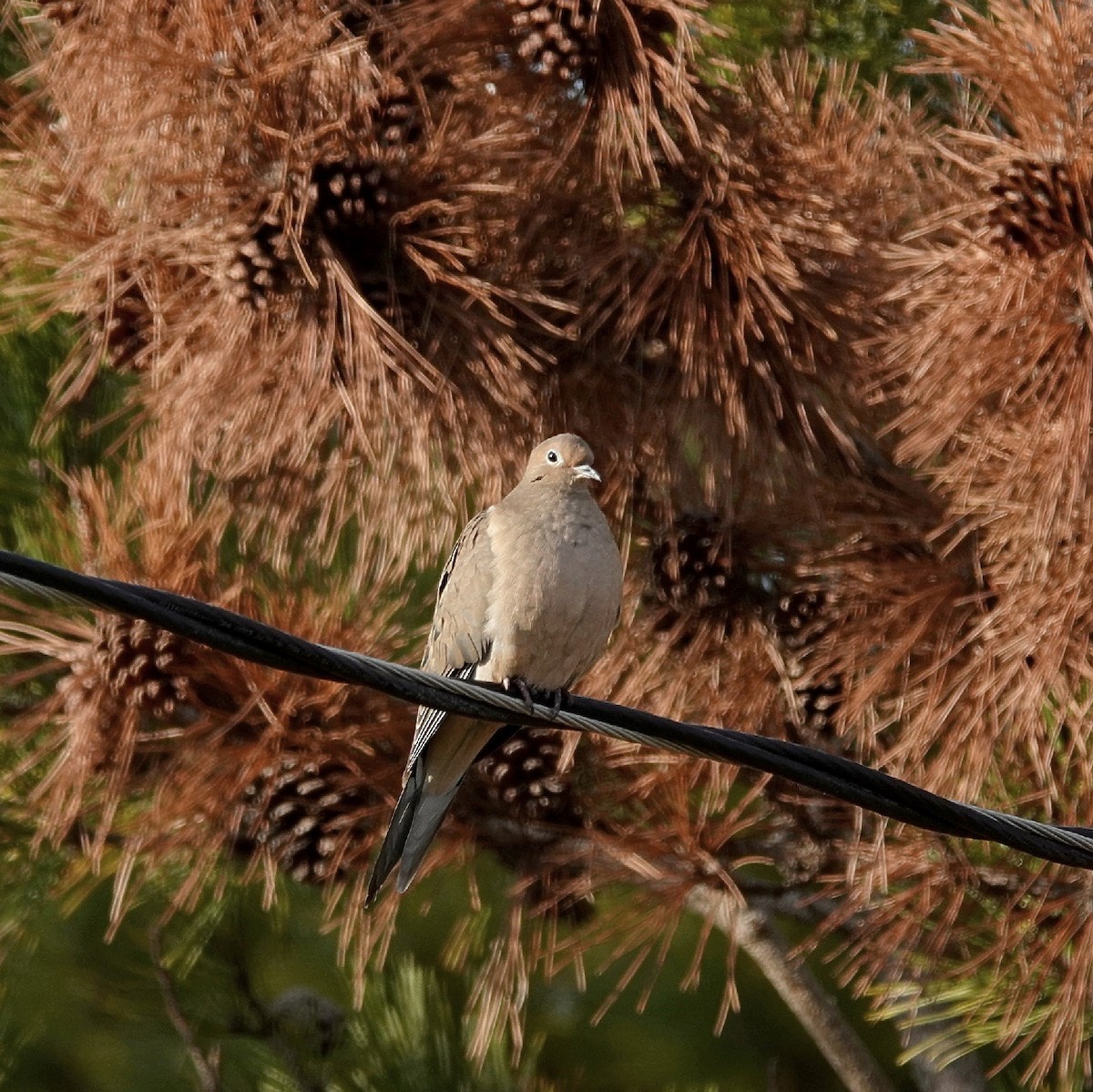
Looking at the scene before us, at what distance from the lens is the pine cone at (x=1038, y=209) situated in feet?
7.76

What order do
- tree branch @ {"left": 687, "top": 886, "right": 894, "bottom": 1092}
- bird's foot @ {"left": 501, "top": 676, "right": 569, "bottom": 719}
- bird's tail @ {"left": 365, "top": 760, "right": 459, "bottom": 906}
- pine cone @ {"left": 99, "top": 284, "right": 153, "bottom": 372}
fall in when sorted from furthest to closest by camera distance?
tree branch @ {"left": 687, "top": 886, "right": 894, "bottom": 1092} < pine cone @ {"left": 99, "top": 284, "right": 153, "bottom": 372} < bird's foot @ {"left": 501, "top": 676, "right": 569, "bottom": 719} < bird's tail @ {"left": 365, "top": 760, "right": 459, "bottom": 906}

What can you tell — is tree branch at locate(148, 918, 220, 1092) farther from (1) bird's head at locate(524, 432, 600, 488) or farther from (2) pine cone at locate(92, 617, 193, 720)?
(1) bird's head at locate(524, 432, 600, 488)

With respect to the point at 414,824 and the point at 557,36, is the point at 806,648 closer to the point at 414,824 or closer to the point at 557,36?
the point at 414,824

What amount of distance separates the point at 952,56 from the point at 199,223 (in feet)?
3.99

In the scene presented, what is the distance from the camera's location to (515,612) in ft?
8.44

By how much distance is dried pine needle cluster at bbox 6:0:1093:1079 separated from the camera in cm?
249

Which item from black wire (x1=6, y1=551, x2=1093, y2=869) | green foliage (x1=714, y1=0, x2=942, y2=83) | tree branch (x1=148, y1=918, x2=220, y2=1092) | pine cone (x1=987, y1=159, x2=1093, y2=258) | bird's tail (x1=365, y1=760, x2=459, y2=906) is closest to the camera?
black wire (x1=6, y1=551, x2=1093, y2=869)

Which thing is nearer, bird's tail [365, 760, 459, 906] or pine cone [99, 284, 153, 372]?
bird's tail [365, 760, 459, 906]

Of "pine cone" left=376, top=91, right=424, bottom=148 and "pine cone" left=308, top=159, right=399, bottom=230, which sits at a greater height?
"pine cone" left=376, top=91, right=424, bottom=148

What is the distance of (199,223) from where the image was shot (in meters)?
2.54

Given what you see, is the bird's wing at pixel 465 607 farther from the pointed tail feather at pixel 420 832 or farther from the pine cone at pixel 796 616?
the pine cone at pixel 796 616

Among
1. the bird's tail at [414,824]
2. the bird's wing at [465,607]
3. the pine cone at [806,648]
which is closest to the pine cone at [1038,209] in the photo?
the pine cone at [806,648]

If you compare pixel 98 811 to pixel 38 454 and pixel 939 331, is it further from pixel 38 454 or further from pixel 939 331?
pixel 939 331

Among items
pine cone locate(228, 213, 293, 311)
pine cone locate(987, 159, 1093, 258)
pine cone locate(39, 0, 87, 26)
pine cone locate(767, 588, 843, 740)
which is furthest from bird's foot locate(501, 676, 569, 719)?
pine cone locate(39, 0, 87, 26)
